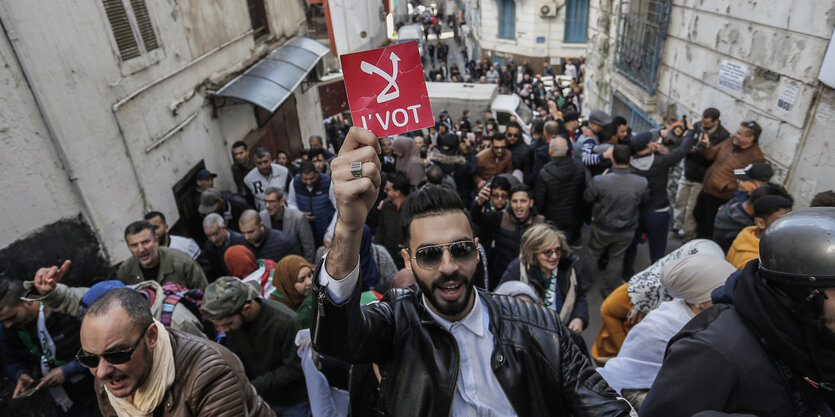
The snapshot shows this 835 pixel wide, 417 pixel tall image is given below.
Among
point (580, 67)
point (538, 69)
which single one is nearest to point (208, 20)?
point (580, 67)

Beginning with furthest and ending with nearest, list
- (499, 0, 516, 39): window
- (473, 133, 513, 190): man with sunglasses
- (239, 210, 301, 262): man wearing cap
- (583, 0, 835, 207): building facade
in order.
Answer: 1. (499, 0, 516, 39): window
2. (473, 133, 513, 190): man with sunglasses
3. (583, 0, 835, 207): building facade
4. (239, 210, 301, 262): man wearing cap

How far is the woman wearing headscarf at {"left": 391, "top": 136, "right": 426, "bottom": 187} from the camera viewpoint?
6855 mm

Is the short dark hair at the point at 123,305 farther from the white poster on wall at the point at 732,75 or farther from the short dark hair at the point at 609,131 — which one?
the white poster on wall at the point at 732,75

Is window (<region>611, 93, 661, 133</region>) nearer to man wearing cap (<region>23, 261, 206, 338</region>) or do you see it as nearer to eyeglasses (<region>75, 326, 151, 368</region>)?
man wearing cap (<region>23, 261, 206, 338</region>)

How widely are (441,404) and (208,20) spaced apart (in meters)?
7.65

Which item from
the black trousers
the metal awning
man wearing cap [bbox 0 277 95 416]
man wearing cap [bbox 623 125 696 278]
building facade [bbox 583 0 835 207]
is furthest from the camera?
the metal awning

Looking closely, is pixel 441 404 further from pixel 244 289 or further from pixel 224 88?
pixel 224 88

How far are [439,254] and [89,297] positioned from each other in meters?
2.80

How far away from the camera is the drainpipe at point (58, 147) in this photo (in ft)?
12.4

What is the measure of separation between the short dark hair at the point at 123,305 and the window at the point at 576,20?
2499 centimetres

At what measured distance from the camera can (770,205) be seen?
3381 mm

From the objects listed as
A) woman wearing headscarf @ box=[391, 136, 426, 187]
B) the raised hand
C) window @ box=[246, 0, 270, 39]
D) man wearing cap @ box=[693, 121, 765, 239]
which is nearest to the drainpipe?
the raised hand

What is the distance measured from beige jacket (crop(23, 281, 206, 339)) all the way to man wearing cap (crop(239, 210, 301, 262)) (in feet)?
4.22

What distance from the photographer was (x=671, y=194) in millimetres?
7312
